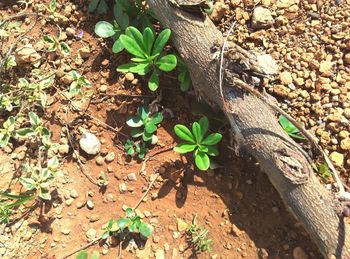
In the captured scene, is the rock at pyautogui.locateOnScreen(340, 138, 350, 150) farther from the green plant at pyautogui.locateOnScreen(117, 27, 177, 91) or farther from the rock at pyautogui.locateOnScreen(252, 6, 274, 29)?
the green plant at pyautogui.locateOnScreen(117, 27, 177, 91)

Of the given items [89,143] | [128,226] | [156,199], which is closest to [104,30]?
[89,143]

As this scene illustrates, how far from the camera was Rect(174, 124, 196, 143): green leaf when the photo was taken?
267cm

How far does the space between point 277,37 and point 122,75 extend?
967 millimetres

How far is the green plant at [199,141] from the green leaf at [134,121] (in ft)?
0.81

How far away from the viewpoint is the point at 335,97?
2678 mm

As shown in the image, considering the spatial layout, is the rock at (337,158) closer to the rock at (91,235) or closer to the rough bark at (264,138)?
the rough bark at (264,138)

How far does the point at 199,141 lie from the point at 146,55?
0.60 m

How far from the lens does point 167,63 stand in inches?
107

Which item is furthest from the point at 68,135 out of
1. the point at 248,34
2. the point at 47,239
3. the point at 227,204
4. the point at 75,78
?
the point at 248,34

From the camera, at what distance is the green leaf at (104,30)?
9.50 ft

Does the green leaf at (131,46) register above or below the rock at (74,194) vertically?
above

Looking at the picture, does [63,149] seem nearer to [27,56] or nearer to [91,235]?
[91,235]

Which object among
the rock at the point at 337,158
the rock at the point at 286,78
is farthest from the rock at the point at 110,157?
the rock at the point at 337,158

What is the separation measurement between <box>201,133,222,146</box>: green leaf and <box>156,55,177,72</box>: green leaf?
17.4 inches
